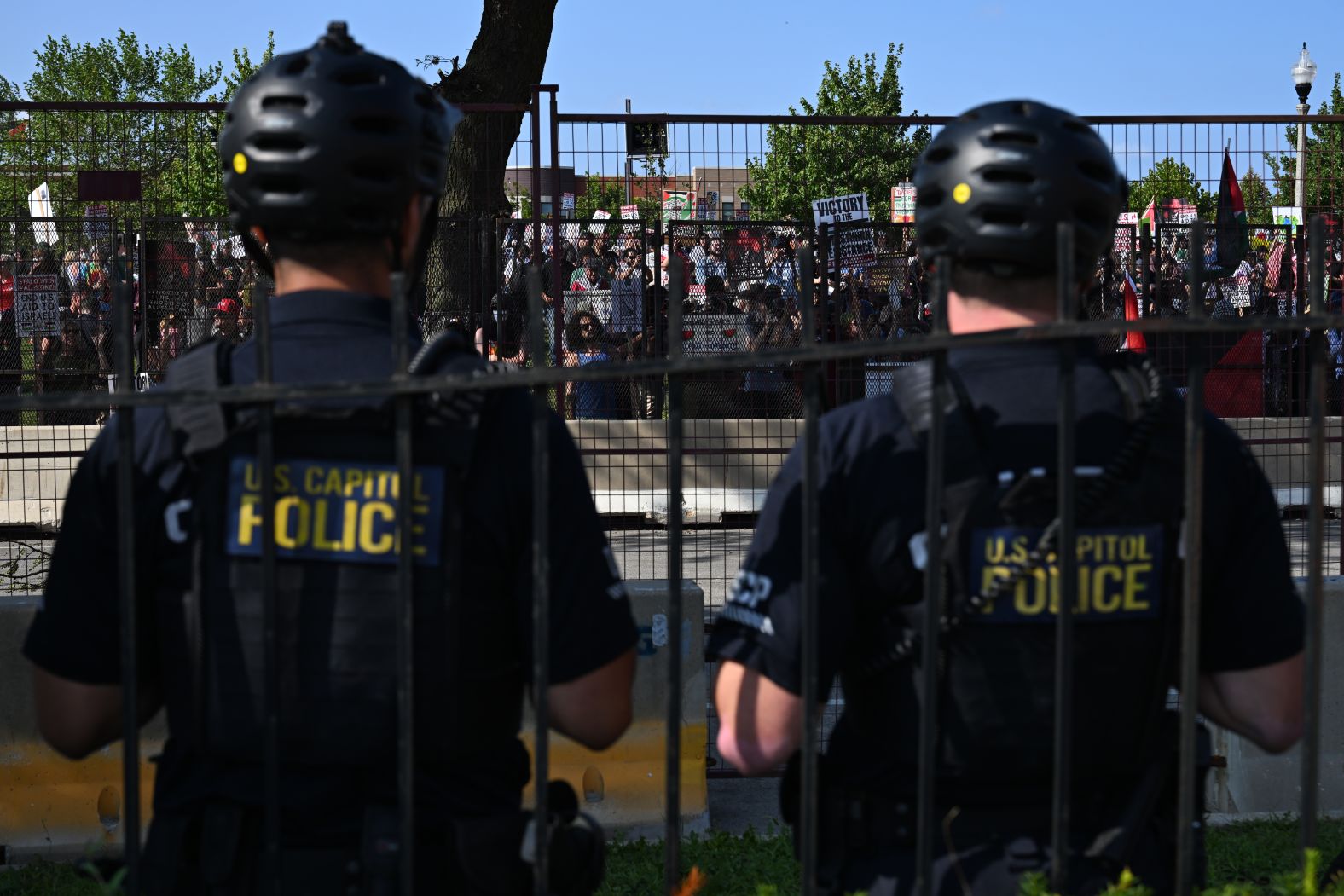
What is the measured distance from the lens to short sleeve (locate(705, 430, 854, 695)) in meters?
2.23

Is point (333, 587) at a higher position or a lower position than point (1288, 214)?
lower

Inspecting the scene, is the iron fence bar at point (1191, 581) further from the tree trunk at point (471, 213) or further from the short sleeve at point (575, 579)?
the tree trunk at point (471, 213)

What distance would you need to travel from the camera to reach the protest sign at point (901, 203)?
10.4 metres

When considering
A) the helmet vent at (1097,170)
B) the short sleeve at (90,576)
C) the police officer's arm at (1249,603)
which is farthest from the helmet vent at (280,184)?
the police officer's arm at (1249,603)

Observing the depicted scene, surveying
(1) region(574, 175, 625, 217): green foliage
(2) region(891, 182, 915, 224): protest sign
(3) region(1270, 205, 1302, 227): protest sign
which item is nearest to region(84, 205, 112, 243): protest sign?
(1) region(574, 175, 625, 217): green foliage

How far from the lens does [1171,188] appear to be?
10688mm

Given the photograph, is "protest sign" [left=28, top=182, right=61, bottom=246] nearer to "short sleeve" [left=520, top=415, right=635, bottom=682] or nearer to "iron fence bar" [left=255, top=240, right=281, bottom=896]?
"iron fence bar" [left=255, top=240, right=281, bottom=896]

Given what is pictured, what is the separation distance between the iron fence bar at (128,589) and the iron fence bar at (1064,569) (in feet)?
4.24

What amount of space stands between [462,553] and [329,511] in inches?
8.0

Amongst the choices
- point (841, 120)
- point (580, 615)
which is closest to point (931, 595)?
point (580, 615)

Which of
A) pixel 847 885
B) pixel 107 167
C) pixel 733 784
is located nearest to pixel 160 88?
pixel 107 167

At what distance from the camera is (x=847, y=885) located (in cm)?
234

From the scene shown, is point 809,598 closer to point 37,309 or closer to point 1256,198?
point 37,309

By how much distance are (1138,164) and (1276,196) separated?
1.52 m
